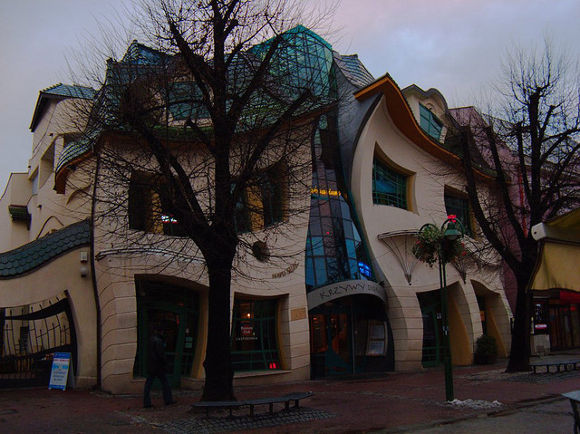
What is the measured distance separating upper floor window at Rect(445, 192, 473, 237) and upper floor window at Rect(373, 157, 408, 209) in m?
3.25

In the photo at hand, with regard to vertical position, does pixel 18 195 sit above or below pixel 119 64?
above

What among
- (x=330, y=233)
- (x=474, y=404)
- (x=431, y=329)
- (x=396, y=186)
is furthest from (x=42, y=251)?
(x=431, y=329)

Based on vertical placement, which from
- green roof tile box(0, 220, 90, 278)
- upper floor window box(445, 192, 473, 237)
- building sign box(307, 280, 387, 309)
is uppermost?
upper floor window box(445, 192, 473, 237)

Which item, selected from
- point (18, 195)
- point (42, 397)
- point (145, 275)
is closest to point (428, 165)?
point (145, 275)

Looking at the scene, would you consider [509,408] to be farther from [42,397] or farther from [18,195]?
[18,195]

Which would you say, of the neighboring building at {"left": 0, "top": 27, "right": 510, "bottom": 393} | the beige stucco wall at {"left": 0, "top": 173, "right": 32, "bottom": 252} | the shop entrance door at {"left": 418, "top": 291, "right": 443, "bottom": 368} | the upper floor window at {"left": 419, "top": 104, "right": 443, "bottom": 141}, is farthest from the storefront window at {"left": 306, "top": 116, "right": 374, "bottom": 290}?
the beige stucco wall at {"left": 0, "top": 173, "right": 32, "bottom": 252}

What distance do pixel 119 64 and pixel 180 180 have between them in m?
3.02

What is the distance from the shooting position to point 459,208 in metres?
26.5

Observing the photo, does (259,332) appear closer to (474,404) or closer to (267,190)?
(267,190)

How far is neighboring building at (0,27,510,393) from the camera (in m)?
14.5

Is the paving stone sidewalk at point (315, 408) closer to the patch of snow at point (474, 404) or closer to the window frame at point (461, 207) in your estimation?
the patch of snow at point (474, 404)

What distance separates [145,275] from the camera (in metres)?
15.1

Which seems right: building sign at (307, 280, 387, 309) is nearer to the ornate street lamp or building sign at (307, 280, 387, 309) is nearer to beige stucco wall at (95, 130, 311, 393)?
beige stucco wall at (95, 130, 311, 393)

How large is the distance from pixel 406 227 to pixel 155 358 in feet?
44.1
